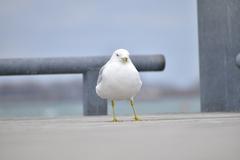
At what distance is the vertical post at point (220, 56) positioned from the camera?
299 inches

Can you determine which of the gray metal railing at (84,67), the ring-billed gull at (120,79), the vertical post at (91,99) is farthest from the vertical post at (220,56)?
the ring-billed gull at (120,79)

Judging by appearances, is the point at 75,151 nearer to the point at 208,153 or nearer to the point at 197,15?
the point at 208,153

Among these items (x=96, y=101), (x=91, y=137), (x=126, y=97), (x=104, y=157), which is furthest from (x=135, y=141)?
(x=96, y=101)

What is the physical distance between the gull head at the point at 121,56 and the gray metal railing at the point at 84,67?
1.55 m

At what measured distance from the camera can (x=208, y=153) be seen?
3.06 meters

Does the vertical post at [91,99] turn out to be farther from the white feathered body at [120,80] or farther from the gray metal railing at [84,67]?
the white feathered body at [120,80]

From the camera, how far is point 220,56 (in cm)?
768

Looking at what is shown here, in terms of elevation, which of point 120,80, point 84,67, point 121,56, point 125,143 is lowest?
point 125,143

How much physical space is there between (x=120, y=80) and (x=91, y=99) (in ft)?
5.88

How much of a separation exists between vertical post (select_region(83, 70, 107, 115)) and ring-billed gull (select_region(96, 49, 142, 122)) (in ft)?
4.84

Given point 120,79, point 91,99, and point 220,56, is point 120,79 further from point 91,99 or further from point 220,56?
point 220,56

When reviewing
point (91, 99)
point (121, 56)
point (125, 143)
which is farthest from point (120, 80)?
point (125, 143)

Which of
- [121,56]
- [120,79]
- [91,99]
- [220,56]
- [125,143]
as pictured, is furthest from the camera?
[220,56]

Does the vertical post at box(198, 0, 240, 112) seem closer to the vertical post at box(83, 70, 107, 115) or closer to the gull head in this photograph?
the vertical post at box(83, 70, 107, 115)
